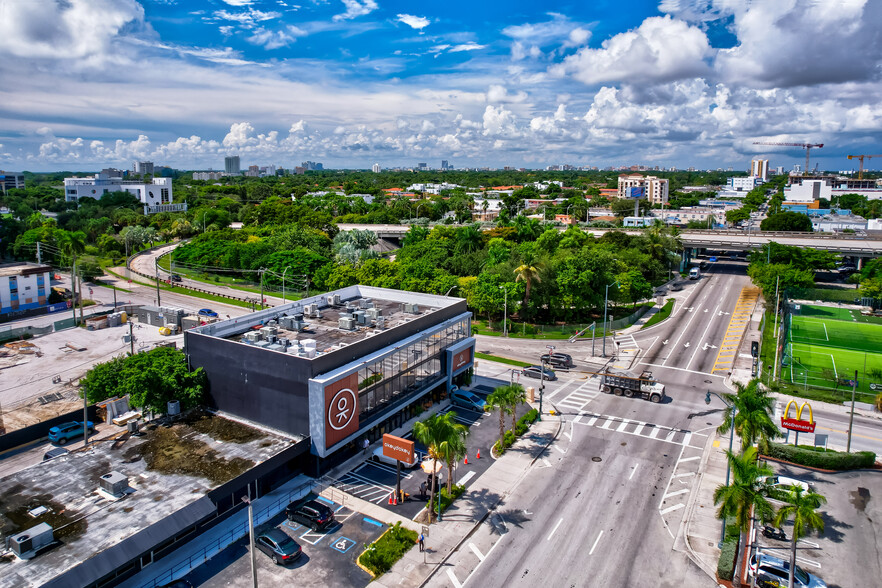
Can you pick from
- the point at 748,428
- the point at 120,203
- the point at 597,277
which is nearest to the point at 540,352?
the point at 597,277

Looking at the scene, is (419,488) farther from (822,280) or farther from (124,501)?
(822,280)

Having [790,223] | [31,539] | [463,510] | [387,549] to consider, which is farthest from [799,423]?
[790,223]

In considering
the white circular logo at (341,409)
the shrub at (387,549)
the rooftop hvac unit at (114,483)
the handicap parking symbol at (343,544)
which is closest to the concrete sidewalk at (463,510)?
the shrub at (387,549)

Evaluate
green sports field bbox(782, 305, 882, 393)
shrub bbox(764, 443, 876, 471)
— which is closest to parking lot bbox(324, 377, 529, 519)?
shrub bbox(764, 443, 876, 471)

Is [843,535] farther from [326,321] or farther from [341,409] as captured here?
[326,321]

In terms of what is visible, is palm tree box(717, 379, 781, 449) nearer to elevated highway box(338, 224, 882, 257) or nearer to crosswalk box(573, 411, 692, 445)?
crosswalk box(573, 411, 692, 445)
